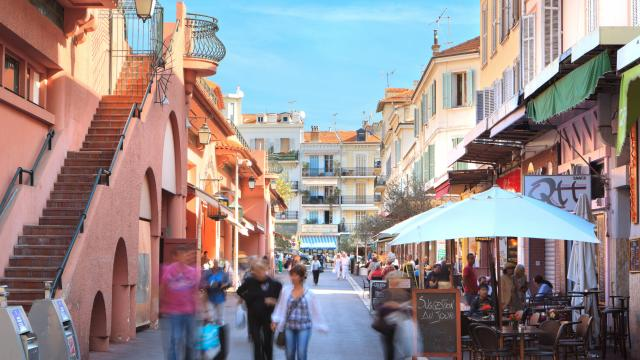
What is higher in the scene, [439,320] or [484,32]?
[484,32]

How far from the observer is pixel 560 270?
23641 mm

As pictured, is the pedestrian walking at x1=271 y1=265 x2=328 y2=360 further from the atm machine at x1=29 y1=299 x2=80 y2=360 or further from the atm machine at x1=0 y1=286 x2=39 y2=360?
the atm machine at x1=0 y1=286 x2=39 y2=360

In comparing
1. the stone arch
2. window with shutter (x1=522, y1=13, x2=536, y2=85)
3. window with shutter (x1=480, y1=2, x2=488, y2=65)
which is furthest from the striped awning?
the stone arch

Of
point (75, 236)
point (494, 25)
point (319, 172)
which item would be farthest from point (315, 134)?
point (75, 236)

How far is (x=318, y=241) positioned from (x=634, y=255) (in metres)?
96.8

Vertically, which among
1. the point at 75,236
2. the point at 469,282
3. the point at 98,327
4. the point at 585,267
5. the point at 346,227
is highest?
the point at 346,227

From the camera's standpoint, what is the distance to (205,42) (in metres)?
25.7

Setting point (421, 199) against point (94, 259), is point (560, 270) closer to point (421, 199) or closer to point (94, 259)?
point (94, 259)

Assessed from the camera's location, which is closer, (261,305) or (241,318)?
(261,305)

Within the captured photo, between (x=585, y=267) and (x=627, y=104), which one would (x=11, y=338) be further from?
(x=585, y=267)

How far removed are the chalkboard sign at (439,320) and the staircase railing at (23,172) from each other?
6709mm

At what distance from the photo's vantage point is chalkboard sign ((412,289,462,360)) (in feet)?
47.1

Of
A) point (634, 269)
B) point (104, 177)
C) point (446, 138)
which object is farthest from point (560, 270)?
point (446, 138)

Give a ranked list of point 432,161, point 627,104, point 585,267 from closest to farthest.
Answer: point 627,104, point 585,267, point 432,161
